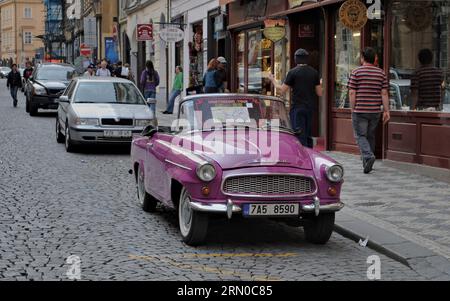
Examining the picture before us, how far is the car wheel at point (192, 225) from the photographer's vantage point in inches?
276

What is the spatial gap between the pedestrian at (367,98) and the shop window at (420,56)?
87 cm

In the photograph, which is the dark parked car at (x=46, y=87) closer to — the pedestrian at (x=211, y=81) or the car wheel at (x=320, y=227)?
the pedestrian at (x=211, y=81)

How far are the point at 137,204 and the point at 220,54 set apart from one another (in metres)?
14.4

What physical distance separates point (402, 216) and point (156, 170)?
2784 mm

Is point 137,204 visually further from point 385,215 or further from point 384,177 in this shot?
point 384,177

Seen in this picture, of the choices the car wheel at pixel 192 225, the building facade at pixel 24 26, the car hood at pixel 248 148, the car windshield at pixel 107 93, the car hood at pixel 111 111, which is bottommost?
the car wheel at pixel 192 225

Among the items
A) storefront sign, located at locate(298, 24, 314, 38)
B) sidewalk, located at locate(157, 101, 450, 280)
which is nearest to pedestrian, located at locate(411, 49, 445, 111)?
sidewalk, located at locate(157, 101, 450, 280)

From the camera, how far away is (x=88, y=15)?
2240 inches

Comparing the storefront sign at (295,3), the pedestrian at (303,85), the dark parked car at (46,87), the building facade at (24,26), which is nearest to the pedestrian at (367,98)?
the pedestrian at (303,85)

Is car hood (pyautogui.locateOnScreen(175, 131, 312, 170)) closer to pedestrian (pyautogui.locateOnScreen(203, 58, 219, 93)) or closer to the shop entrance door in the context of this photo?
the shop entrance door

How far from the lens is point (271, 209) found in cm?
688

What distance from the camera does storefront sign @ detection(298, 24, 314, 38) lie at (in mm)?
16672

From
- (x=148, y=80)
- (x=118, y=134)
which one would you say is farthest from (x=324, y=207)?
(x=148, y=80)

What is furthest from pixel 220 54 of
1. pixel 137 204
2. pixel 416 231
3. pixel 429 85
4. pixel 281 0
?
pixel 416 231
